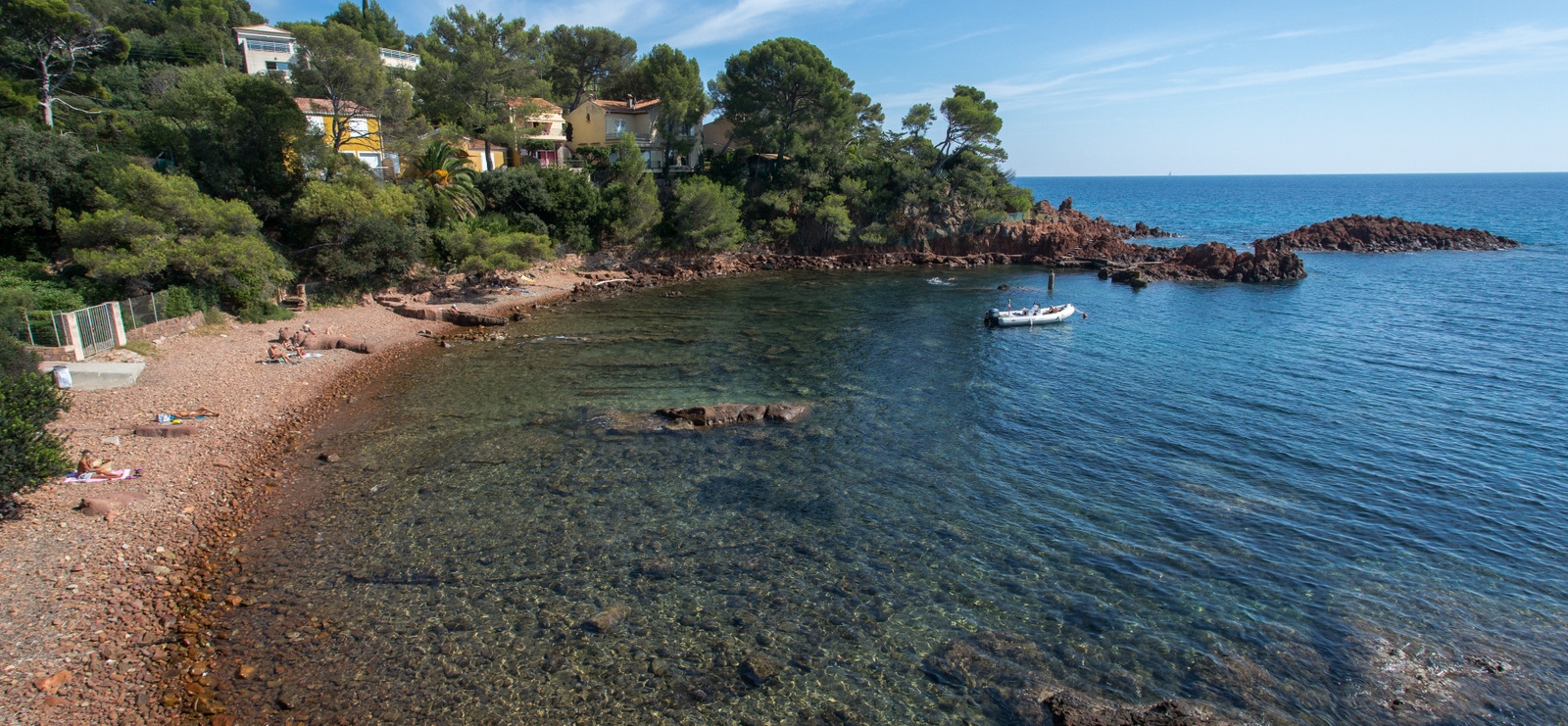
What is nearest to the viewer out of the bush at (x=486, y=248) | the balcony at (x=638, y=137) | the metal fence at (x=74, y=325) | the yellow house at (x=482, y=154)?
the metal fence at (x=74, y=325)

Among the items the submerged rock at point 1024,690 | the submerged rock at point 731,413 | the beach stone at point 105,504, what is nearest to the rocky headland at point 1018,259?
the submerged rock at point 731,413

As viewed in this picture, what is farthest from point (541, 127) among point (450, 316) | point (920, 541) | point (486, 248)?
point (920, 541)

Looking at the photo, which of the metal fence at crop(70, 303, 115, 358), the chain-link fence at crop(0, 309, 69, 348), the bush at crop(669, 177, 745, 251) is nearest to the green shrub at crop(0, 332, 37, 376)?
the metal fence at crop(70, 303, 115, 358)

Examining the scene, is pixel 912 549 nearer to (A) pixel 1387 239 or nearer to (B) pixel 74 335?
(B) pixel 74 335

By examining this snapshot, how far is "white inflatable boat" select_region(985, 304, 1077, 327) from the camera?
4325cm

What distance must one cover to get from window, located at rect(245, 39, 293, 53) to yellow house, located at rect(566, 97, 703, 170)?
22393mm

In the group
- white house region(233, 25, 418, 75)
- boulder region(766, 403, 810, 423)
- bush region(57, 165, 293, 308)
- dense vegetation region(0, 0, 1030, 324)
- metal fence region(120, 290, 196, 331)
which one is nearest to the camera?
boulder region(766, 403, 810, 423)

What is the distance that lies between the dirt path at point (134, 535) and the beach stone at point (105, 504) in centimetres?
14

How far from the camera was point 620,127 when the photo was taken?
65.8m

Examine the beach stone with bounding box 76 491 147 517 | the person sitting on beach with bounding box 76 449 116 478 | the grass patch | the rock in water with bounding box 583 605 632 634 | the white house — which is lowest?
the rock in water with bounding box 583 605 632 634

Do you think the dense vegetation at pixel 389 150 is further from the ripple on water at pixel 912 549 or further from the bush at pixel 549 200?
the ripple on water at pixel 912 549

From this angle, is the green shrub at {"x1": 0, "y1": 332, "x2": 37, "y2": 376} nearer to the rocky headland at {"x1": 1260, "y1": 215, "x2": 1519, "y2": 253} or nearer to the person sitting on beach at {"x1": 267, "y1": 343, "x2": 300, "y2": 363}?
the person sitting on beach at {"x1": 267, "y1": 343, "x2": 300, "y2": 363}

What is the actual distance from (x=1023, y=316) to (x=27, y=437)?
4166 centimetres

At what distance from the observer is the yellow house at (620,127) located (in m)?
65.1
